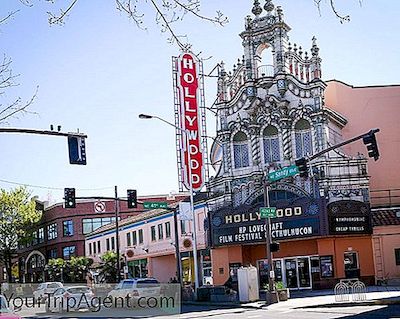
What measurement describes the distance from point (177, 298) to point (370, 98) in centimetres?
2063

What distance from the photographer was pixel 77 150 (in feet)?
68.8

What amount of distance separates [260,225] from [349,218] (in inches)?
208

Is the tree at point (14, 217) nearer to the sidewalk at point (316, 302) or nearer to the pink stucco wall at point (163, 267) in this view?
the pink stucco wall at point (163, 267)

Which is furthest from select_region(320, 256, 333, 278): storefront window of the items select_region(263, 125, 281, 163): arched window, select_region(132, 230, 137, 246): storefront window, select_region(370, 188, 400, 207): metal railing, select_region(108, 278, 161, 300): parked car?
select_region(132, 230, 137, 246): storefront window

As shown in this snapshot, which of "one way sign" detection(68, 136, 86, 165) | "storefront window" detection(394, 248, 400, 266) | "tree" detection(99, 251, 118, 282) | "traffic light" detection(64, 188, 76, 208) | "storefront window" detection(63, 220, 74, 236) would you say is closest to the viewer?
"one way sign" detection(68, 136, 86, 165)

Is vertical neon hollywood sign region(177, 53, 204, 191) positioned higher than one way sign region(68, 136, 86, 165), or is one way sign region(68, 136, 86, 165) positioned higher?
vertical neon hollywood sign region(177, 53, 204, 191)

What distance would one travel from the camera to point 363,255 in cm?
4222

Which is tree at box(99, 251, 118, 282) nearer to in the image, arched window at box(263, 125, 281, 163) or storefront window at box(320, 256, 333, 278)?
arched window at box(263, 125, 281, 163)

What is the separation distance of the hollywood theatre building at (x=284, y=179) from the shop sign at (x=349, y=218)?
59 mm

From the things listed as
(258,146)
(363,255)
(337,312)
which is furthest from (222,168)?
(337,312)

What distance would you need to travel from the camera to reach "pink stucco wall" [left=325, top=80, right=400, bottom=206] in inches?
1905

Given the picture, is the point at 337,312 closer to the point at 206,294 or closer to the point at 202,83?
the point at 206,294

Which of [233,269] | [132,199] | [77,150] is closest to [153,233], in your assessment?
[233,269]

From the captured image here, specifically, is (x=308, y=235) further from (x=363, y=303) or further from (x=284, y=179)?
(x=363, y=303)
